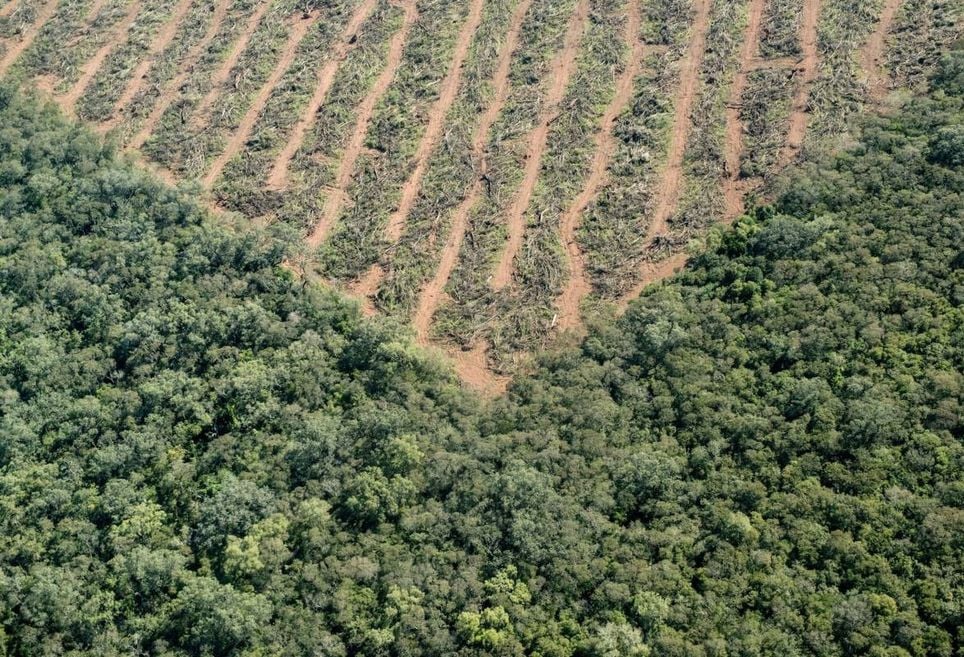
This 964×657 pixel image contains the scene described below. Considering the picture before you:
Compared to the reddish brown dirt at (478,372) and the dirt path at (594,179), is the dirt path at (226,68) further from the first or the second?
the reddish brown dirt at (478,372)

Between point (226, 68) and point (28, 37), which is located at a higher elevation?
point (226, 68)

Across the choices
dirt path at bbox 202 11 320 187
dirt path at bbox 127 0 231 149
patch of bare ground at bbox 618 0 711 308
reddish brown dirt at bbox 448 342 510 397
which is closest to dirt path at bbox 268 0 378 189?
dirt path at bbox 202 11 320 187

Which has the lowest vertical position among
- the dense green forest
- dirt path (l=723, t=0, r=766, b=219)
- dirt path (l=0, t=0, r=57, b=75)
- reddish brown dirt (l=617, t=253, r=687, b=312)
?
the dense green forest

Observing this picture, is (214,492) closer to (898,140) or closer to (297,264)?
(297,264)

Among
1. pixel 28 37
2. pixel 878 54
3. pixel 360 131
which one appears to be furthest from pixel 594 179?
pixel 28 37

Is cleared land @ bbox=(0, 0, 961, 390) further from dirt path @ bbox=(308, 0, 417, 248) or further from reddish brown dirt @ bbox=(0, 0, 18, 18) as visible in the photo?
reddish brown dirt @ bbox=(0, 0, 18, 18)

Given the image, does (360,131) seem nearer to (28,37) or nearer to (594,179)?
(594,179)
